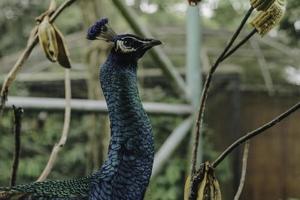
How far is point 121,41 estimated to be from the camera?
24.1 inches

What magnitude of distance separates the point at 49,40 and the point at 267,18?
23 centimetres

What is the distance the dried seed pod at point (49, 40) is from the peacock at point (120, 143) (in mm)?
71

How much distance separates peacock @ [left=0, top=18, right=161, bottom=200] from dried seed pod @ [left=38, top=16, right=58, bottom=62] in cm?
7

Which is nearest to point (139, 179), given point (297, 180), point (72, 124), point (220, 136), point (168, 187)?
point (168, 187)

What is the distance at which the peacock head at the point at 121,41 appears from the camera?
0.61 metres

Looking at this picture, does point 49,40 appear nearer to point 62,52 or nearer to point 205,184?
point 62,52

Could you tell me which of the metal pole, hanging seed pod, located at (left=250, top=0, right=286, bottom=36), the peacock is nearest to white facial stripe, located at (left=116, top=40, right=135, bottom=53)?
the peacock

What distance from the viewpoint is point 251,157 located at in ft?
12.1

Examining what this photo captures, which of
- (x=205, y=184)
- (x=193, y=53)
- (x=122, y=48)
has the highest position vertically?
(x=193, y=53)

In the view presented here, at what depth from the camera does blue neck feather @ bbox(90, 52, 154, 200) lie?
589mm

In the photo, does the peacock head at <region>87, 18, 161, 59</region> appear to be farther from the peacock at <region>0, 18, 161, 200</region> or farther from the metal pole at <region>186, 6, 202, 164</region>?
the metal pole at <region>186, 6, 202, 164</region>

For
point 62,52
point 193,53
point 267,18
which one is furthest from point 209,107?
point 267,18

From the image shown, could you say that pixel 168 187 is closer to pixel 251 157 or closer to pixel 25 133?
pixel 25 133

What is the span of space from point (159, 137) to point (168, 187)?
23 cm
